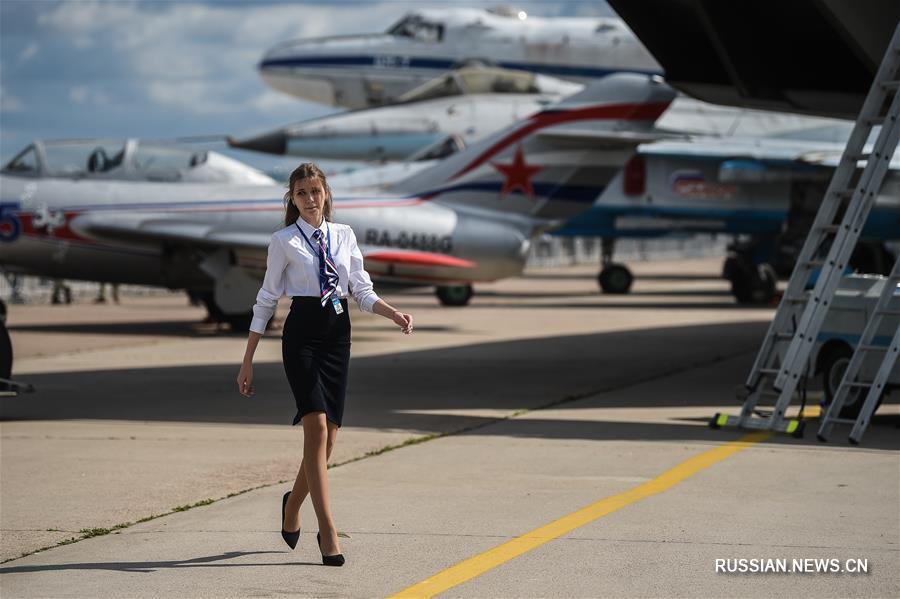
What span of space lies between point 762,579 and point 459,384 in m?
7.71

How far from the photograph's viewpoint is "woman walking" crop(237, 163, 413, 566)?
543cm

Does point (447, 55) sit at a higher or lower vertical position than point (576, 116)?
lower

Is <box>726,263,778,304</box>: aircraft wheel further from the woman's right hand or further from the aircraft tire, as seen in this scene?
the woman's right hand

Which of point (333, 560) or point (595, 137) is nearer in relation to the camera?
point (333, 560)

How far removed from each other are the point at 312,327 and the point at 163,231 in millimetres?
13981

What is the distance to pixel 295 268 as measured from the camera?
18.2 feet

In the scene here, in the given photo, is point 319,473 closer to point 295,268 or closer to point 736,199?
point 295,268

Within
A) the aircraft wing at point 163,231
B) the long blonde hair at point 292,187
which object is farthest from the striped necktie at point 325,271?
the aircraft wing at point 163,231

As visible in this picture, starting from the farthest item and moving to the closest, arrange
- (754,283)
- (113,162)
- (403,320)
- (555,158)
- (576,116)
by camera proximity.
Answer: (754,283)
(113,162)
(555,158)
(576,116)
(403,320)

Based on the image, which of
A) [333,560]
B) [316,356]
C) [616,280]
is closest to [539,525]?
[333,560]

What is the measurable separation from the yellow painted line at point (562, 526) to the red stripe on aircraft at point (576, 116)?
10386mm

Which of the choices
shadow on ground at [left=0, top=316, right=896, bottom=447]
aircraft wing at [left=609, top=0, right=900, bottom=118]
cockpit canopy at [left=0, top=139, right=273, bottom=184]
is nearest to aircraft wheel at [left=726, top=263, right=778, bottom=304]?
shadow on ground at [left=0, top=316, right=896, bottom=447]

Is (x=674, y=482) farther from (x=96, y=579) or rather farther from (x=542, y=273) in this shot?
(x=542, y=273)

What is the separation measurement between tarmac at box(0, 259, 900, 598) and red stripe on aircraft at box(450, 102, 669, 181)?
15.8ft
